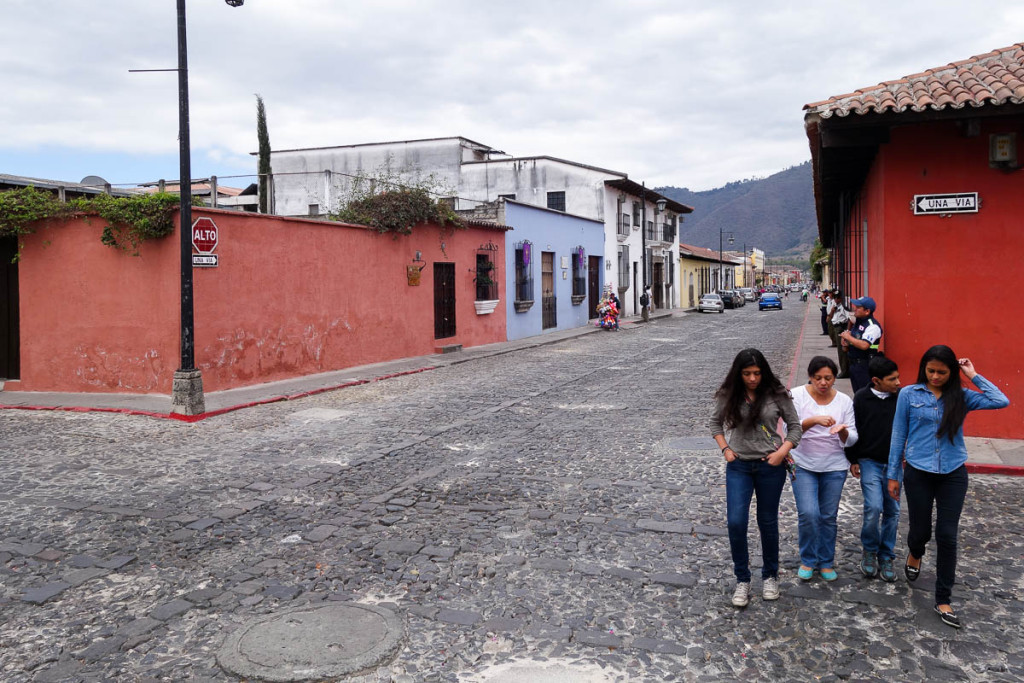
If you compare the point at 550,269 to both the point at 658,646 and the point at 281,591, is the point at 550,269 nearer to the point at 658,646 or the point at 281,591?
the point at 281,591

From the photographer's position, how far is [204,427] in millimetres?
9805

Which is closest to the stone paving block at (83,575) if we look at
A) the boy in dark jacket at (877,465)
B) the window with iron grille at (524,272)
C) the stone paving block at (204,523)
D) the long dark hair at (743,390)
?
the stone paving block at (204,523)

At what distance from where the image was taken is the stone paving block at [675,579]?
4523 millimetres

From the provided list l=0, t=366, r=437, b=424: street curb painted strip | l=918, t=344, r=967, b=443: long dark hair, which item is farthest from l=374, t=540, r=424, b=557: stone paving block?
l=0, t=366, r=437, b=424: street curb painted strip

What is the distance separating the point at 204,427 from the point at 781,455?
7755 mm

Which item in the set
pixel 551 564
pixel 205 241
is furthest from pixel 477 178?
pixel 551 564

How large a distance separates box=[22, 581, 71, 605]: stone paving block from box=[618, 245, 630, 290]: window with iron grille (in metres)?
32.6

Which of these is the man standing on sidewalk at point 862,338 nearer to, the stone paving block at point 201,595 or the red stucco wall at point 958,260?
the red stucco wall at point 958,260

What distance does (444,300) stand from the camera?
1991 centimetres

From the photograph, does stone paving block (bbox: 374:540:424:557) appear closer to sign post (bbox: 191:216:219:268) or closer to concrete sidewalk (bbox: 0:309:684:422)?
concrete sidewalk (bbox: 0:309:684:422)

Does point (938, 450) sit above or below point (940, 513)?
above

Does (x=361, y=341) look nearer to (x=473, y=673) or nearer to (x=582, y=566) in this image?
(x=582, y=566)

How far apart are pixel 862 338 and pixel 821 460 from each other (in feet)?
12.3

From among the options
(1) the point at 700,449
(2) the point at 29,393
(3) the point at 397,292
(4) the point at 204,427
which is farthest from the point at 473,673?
(3) the point at 397,292
